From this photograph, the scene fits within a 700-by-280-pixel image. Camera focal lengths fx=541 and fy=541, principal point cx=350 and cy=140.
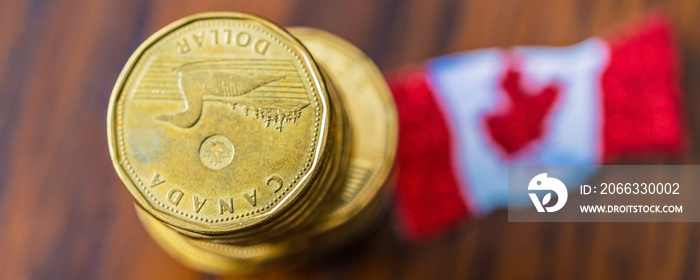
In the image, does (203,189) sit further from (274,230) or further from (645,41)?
(645,41)

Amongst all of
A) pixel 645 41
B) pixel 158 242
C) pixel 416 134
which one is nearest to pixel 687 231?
pixel 645 41

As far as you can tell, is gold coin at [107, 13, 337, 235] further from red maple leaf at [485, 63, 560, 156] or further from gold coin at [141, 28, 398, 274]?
red maple leaf at [485, 63, 560, 156]

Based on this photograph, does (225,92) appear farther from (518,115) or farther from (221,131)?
(518,115)

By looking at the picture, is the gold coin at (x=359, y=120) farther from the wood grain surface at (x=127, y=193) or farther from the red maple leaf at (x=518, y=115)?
the red maple leaf at (x=518, y=115)

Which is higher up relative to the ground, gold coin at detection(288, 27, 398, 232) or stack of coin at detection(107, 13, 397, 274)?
gold coin at detection(288, 27, 398, 232)

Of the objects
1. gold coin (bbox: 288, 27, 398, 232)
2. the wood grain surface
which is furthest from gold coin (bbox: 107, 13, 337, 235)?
the wood grain surface
